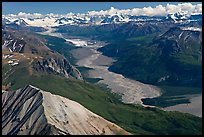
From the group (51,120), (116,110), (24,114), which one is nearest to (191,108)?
(116,110)

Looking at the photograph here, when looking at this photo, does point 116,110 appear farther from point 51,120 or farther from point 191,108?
point 51,120

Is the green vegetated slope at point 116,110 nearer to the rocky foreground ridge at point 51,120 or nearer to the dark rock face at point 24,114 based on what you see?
the rocky foreground ridge at point 51,120

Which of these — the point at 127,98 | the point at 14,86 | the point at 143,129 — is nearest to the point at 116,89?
the point at 127,98

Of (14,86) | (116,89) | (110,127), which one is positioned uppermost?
(110,127)

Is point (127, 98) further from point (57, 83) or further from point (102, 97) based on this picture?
point (57, 83)

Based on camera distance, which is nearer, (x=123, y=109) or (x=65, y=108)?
(x=65, y=108)

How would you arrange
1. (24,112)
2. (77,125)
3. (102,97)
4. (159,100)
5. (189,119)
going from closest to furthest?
(77,125)
(24,112)
(189,119)
(102,97)
(159,100)

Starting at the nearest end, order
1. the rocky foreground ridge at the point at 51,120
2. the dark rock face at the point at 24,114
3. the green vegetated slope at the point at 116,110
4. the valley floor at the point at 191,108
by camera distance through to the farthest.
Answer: the rocky foreground ridge at the point at 51,120 < the dark rock face at the point at 24,114 < the green vegetated slope at the point at 116,110 < the valley floor at the point at 191,108

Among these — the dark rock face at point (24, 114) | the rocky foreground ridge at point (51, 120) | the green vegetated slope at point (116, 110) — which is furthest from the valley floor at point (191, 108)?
the rocky foreground ridge at point (51, 120)
